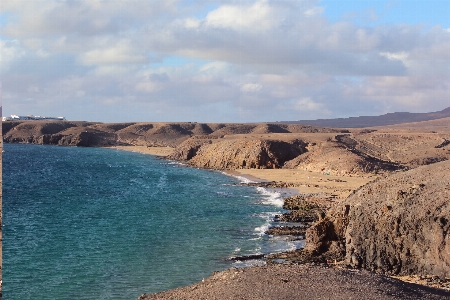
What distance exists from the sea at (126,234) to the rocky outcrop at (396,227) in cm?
412

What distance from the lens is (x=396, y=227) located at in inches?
1083

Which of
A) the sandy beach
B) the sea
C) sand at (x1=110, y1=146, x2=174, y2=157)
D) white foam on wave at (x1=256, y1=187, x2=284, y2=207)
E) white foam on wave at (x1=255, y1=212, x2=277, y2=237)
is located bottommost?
the sea

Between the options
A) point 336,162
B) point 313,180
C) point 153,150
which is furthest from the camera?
point 153,150

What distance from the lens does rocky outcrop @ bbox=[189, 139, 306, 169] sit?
91875 millimetres

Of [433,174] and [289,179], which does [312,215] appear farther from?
[289,179]

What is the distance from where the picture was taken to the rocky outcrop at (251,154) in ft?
301

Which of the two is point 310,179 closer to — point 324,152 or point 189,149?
point 324,152

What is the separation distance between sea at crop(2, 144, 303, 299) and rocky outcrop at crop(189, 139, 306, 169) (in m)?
16.5

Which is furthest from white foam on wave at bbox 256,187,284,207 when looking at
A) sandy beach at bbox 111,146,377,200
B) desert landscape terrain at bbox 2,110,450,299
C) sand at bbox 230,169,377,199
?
sand at bbox 230,169,377,199

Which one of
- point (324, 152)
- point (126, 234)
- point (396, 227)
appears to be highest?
point (324, 152)

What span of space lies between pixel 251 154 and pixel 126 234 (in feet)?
184

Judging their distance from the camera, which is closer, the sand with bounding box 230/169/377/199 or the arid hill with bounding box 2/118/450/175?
the sand with bounding box 230/169/377/199

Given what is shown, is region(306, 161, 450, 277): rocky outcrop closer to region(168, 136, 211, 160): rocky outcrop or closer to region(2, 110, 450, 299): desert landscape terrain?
region(2, 110, 450, 299): desert landscape terrain

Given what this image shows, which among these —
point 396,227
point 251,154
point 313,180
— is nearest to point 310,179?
point 313,180
